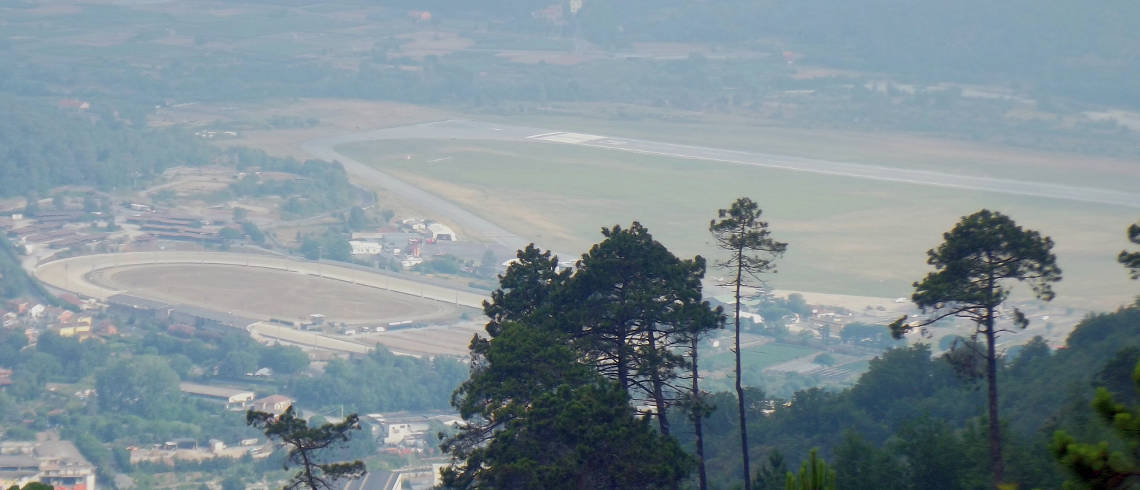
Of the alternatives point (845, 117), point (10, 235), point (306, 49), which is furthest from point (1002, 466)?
point (306, 49)

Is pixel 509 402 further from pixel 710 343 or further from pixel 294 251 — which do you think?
pixel 294 251

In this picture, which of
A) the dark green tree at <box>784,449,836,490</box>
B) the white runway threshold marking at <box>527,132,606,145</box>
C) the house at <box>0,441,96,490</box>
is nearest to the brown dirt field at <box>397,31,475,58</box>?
the white runway threshold marking at <box>527,132,606,145</box>

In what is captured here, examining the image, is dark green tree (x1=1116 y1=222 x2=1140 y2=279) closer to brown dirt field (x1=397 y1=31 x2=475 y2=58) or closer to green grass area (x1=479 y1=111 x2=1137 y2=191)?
green grass area (x1=479 y1=111 x2=1137 y2=191)

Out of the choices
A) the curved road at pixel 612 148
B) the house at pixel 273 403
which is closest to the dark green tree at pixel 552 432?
the house at pixel 273 403

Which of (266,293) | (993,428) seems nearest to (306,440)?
(993,428)

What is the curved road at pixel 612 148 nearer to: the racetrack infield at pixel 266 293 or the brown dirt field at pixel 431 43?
the racetrack infield at pixel 266 293

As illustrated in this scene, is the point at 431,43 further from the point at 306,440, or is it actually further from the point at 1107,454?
the point at 1107,454
